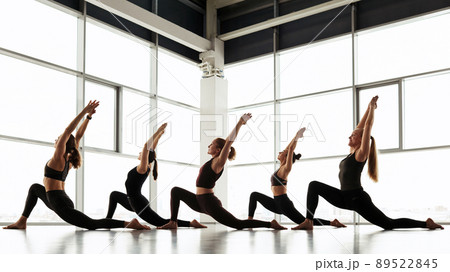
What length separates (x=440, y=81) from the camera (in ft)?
22.9

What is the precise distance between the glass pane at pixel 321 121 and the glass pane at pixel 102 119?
290 cm

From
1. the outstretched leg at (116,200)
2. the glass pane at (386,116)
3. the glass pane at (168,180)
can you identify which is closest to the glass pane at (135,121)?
the glass pane at (168,180)

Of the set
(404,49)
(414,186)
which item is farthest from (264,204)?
(404,49)

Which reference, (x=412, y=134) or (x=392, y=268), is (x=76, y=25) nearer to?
(x=412, y=134)

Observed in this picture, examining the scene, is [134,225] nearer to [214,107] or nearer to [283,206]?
[283,206]

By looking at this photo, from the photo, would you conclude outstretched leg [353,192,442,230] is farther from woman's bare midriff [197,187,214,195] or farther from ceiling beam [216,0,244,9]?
ceiling beam [216,0,244,9]

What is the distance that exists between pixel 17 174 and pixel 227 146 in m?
3.36

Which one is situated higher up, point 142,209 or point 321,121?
point 321,121

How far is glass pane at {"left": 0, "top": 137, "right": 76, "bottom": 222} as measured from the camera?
621 cm

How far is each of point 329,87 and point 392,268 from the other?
6510mm

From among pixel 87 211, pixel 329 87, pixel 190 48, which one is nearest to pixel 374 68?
pixel 329 87

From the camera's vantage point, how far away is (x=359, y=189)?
425cm

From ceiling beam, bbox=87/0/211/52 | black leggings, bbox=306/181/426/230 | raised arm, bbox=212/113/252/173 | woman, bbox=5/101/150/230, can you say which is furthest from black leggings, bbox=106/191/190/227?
ceiling beam, bbox=87/0/211/52

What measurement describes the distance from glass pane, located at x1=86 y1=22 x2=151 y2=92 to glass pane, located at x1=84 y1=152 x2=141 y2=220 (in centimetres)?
128
